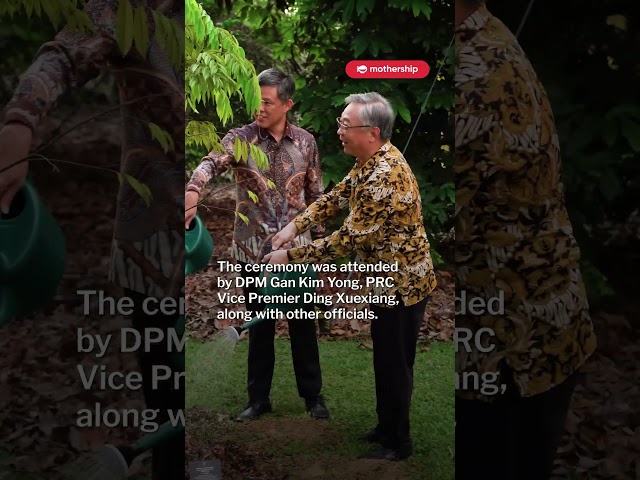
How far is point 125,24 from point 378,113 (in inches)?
44.5

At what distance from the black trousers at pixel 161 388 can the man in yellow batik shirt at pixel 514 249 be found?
1.34 metres

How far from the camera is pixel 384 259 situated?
346 centimetres

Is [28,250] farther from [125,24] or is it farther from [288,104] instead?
[288,104]

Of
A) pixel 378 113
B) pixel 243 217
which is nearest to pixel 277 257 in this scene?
pixel 243 217

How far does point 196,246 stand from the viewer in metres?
3.47

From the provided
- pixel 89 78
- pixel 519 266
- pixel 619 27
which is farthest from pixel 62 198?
pixel 619 27

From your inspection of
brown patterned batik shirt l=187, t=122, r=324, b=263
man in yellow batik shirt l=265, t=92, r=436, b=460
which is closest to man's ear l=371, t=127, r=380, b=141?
man in yellow batik shirt l=265, t=92, r=436, b=460

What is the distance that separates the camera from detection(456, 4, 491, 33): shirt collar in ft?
11.0

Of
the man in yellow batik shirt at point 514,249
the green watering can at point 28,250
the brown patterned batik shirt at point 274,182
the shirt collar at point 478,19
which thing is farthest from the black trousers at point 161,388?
the shirt collar at point 478,19

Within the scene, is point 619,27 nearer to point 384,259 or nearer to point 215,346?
point 384,259

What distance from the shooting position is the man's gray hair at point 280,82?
3537 millimetres

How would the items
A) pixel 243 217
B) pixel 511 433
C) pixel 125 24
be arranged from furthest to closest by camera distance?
1. pixel 243 217
2. pixel 511 433
3. pixel 125 24

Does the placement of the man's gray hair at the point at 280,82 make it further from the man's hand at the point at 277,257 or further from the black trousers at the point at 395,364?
the black trousers at the point at 395,364

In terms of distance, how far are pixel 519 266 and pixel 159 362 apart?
1.65 m
